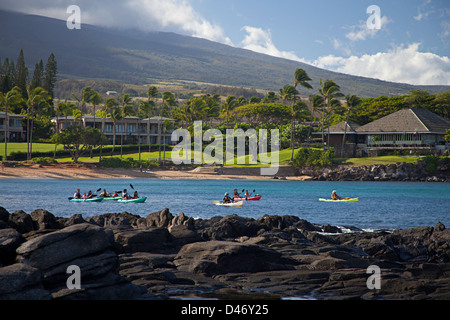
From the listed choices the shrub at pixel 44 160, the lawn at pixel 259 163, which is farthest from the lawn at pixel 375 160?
the shrub at pixel 44 160

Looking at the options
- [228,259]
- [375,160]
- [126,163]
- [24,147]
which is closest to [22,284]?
[228,259]

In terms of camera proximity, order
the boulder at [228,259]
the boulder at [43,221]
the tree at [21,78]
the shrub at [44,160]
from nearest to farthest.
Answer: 1. the boulder at [228,259]
2. the boulder at [43,221]
3. the shrub at [44,160]
4. the tree at [21,78]

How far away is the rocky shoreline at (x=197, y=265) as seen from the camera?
13.4 metres

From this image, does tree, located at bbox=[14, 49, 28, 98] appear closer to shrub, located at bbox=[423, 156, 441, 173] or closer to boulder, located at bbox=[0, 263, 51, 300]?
shrub, located at bbox=[423, 156, 441, 173]

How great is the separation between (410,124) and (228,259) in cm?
8045

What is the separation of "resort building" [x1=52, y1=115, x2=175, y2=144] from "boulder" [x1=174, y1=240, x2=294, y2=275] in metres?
87.5

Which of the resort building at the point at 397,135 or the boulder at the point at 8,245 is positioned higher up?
the resort building at the point at 397,135

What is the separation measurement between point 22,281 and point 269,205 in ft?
112

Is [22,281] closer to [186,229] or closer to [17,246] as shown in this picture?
[17,246]

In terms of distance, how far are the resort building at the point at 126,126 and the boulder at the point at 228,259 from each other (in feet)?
287

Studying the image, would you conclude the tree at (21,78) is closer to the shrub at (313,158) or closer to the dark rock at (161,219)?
the shrub at (313,158)

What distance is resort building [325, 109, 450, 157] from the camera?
3423 inches

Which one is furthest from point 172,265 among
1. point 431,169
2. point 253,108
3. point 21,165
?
point 253,108

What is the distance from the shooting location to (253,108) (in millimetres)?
110625
